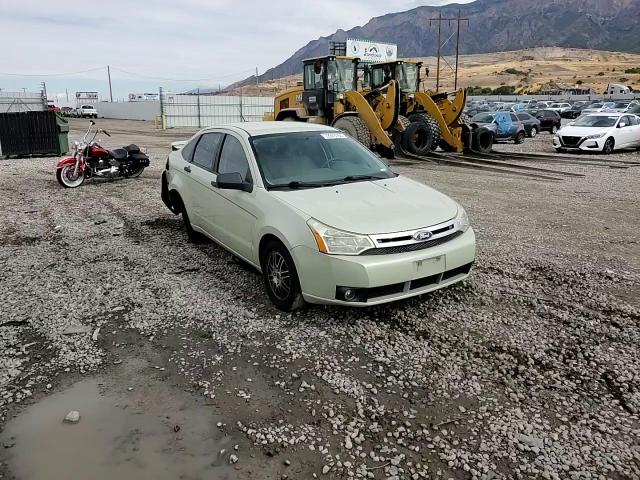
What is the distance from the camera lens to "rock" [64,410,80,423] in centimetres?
324

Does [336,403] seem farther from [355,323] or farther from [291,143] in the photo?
[291,143]

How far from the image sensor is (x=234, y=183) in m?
5.00

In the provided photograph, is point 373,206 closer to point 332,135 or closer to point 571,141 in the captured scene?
point 332,135

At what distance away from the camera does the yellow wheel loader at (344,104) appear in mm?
15781

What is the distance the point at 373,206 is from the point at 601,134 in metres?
17.1

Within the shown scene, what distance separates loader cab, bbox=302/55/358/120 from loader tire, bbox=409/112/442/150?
87.5 inches

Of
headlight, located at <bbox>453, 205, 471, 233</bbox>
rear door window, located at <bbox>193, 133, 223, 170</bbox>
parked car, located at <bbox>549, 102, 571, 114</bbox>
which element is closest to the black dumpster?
rear door window, located at <bbox>193, 133, 223, 170</bbox>

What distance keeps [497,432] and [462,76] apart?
128987 mm

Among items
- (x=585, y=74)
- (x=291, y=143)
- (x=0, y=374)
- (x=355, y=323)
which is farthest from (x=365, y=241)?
(x=585, y=74)

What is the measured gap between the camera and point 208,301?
16.3ft

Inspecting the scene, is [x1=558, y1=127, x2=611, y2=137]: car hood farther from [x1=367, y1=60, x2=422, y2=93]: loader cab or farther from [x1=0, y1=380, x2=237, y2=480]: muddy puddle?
[x1=0, y1=380, x2=237, y2=480]: muddy puddle

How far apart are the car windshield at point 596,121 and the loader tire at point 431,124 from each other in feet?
20.7

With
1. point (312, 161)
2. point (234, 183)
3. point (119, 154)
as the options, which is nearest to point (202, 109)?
point (119, 154)

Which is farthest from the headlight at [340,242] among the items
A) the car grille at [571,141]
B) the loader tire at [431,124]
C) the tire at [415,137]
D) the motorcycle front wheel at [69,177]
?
the car grille at [571,141]
